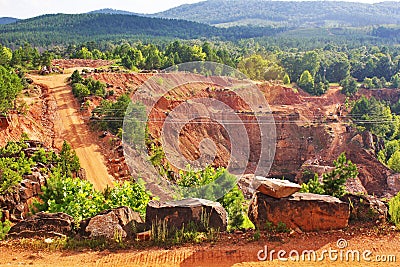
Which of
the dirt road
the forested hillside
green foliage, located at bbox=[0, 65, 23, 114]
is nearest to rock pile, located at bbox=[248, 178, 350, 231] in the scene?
the dirt road

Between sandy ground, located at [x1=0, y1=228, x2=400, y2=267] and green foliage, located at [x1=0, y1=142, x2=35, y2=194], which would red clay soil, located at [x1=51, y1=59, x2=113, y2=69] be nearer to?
green foliage, located at [x1=0, y1=142, x2=35, y2=194]

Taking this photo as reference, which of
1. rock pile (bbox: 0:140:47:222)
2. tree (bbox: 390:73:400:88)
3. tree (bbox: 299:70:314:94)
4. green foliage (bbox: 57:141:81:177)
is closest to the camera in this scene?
rock pile (bbox: 0:140:47:222)

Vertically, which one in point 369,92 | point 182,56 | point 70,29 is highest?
point 70,29

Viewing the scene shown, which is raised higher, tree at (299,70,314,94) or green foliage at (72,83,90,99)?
green foliage at (72,83,90,99)

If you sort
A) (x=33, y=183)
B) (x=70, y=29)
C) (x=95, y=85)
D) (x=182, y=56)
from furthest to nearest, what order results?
(x=70, y=29), (x=182, y=56), (x=95, y=85), (x=33, y=183)

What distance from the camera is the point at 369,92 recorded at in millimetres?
76812

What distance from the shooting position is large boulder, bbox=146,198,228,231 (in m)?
13.6

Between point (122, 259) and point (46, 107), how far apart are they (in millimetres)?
31459

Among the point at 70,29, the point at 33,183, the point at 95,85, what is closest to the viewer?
the point at 33,183

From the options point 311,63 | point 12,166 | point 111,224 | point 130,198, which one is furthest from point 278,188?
point 311,63

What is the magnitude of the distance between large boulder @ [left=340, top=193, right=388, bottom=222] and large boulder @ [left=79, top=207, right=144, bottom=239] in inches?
291

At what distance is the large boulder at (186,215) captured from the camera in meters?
13.6

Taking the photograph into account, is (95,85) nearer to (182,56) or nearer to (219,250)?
(182,56)

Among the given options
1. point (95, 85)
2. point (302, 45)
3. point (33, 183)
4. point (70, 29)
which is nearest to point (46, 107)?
point (95, 85)
